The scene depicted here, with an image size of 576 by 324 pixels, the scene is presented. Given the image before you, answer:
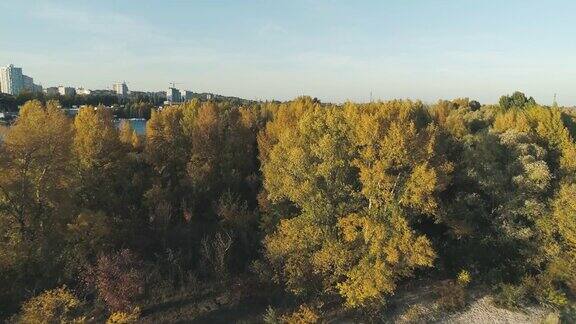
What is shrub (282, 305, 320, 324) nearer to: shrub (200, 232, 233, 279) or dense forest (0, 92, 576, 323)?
dense forest (0, 92, 576, 323)

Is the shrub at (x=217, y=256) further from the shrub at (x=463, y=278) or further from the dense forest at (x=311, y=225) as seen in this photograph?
the shrub at (x=463, y=278)

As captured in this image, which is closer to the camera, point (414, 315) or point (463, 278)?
point (414, 315)

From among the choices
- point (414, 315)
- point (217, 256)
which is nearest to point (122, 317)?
point (217, 256)

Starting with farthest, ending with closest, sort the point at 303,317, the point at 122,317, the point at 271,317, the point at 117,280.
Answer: the point at 271,317, the point at 303,317, the point at 117,280, the point at 122,317

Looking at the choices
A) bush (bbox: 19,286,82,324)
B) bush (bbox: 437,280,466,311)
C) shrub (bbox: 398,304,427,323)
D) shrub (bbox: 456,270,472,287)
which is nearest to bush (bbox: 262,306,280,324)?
shrub (bbox: 398,304,427,323)

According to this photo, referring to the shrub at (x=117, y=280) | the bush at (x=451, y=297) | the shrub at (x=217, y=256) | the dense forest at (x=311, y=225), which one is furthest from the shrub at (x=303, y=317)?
the shrub at (x=117, y=280)

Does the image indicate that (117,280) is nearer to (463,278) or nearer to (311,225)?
(311,225)
